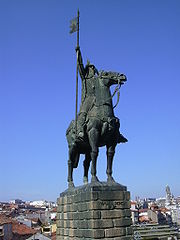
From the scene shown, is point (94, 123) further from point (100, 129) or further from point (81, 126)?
point (81, 126)

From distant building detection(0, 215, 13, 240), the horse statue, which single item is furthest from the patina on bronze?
distant building detection(0, 215, 13, 240)

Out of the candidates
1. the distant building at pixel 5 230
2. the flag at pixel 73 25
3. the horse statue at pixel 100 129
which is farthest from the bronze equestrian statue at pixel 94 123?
the distant building at pixel 5 230

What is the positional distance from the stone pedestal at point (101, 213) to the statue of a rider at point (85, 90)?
5.56 ft

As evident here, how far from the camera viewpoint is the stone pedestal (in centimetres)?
769

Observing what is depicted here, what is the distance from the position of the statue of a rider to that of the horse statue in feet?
0.38

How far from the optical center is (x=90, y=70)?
968 centimetres

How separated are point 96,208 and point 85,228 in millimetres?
686

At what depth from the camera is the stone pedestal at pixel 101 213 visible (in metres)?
7.69

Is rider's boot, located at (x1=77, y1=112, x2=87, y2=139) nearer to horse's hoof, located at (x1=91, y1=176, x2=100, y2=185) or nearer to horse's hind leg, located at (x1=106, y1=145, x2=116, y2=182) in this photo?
horse's hind leg, located at (x1=106, y1=145, x2=116, y2=182)

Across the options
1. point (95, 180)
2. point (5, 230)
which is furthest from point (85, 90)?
point (5, 230)

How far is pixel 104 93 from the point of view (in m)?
9.10

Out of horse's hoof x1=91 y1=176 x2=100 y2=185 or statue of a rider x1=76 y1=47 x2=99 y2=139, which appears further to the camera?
statue of a rider x1=76 y1=47 x2=99 y2=139

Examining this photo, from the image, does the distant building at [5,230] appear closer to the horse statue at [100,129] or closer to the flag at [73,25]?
the horse statue at [100,129]

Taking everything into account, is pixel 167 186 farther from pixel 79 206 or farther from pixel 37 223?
pixel 79 206
